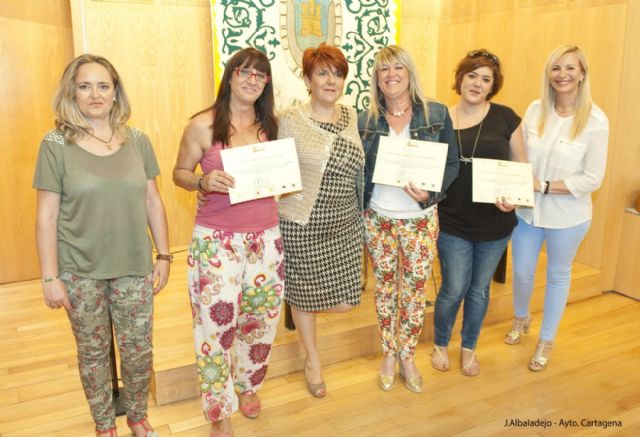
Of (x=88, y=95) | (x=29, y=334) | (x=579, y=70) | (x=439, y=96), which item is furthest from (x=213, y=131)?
(x=439, y=96)

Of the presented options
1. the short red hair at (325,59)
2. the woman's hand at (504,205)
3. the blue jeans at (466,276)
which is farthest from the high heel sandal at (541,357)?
the short red hair at (325,59)

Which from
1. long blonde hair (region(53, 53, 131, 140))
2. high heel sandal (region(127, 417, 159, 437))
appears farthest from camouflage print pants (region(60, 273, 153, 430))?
long blonde hair (region(53, 53, 131, 140))

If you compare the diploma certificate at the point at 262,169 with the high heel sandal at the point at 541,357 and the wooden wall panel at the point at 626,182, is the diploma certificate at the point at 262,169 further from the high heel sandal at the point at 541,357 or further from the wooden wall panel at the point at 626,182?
the wooden wall panel at the point at 626,182

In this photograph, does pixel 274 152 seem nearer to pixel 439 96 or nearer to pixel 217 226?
pixel 217 226

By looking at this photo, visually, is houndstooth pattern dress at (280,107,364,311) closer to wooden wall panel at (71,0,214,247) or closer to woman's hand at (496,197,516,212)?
woman's hand at (496,197,516,212)

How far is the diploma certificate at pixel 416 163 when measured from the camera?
2.32 m

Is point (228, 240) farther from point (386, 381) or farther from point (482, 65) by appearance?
point (482, 65)

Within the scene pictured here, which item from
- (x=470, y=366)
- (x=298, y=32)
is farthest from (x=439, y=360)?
(x=298, y=32)

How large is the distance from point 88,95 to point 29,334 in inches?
83.9

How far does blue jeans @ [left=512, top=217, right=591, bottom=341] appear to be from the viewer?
8.98 feet

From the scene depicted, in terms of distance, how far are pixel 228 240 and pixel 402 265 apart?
2.84 feet

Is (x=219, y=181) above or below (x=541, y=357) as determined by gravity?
above

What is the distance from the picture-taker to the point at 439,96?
203 inches

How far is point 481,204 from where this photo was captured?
2.55m
